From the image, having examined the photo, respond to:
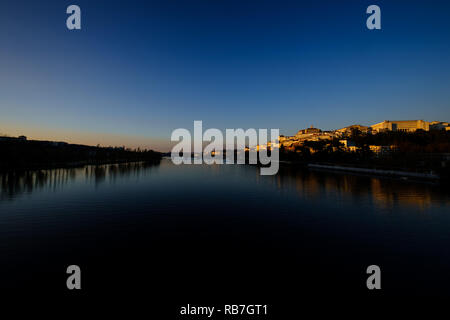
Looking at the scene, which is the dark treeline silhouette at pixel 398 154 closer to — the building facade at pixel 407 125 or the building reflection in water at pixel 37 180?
the building reflection in water at pixel 37 180

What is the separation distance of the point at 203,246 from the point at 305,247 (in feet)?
13.6

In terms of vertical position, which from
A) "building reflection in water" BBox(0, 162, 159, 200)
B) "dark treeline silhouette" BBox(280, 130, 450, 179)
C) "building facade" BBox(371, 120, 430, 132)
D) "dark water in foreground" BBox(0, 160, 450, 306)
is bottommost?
"dark water in foreground" BBox(0, 160, 450, 306)

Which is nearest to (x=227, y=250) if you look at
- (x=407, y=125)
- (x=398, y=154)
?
(x=398, y=154)

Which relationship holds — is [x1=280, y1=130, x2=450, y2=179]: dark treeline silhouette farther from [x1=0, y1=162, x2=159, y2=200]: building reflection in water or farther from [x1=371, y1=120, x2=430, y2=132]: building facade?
[x1=371, y1=120, x2=430, y2=132]: building facade

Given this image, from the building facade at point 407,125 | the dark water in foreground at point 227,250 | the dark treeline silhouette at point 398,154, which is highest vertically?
the building facade at point 407,125

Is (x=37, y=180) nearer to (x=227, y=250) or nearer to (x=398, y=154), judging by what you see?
(x=227, y=250)

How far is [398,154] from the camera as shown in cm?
5172

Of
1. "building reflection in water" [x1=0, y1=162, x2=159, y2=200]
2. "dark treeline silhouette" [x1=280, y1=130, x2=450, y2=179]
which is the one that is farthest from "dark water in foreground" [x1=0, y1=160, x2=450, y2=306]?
"dark treeline silhouette" [x1=280, y1=130, x2=450, y2=179]

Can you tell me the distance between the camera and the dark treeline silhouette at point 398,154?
1587 inches

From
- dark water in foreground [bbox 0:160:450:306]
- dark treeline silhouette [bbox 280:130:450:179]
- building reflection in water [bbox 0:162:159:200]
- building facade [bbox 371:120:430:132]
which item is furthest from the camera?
building facade [bbox 371:120:430:132]

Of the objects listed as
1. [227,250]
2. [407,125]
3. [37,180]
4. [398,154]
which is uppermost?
[407,125]

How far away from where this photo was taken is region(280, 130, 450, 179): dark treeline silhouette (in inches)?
1587

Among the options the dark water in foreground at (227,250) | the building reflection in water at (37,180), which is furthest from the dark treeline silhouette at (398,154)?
the building reflection in water at (37,180)
